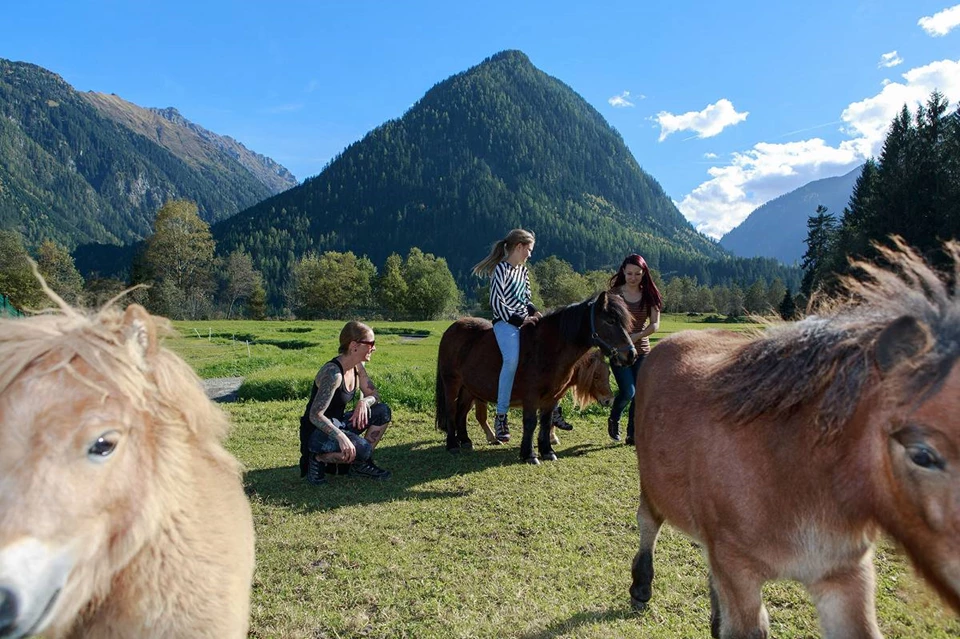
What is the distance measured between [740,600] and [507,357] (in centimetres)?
519

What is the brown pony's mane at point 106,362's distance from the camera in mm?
1693

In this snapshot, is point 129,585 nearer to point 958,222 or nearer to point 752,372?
point 752,372

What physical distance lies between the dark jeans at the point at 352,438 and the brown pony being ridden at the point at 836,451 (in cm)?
460

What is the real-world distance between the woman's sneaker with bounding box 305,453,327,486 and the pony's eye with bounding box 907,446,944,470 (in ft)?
19.4

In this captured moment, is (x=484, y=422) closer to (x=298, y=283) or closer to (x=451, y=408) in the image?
(x=451, y=408)

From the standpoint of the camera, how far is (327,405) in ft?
19.6

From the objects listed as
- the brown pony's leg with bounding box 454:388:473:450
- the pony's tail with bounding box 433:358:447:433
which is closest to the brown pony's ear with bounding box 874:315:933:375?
the brown pony's leg with bounding box 454:388:473:450

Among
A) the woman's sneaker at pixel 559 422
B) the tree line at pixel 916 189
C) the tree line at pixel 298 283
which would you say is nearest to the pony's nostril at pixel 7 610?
the woman's sneaker at pixel 559 422

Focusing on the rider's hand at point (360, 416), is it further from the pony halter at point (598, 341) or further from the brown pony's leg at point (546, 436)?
the pony halter at point (598, 341)

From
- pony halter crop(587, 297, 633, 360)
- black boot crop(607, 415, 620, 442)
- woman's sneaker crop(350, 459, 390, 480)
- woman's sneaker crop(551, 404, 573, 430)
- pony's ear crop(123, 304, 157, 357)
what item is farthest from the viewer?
woman's sneaker crop(551, 404, 573, 430)

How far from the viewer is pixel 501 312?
737 cm

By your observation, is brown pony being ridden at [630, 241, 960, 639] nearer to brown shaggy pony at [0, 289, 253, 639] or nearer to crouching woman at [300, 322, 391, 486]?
brown shaggy pony at [0, 289, 253, 639]

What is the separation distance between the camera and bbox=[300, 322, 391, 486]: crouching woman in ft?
19.5

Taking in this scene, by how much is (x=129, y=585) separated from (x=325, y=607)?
6.69ft
